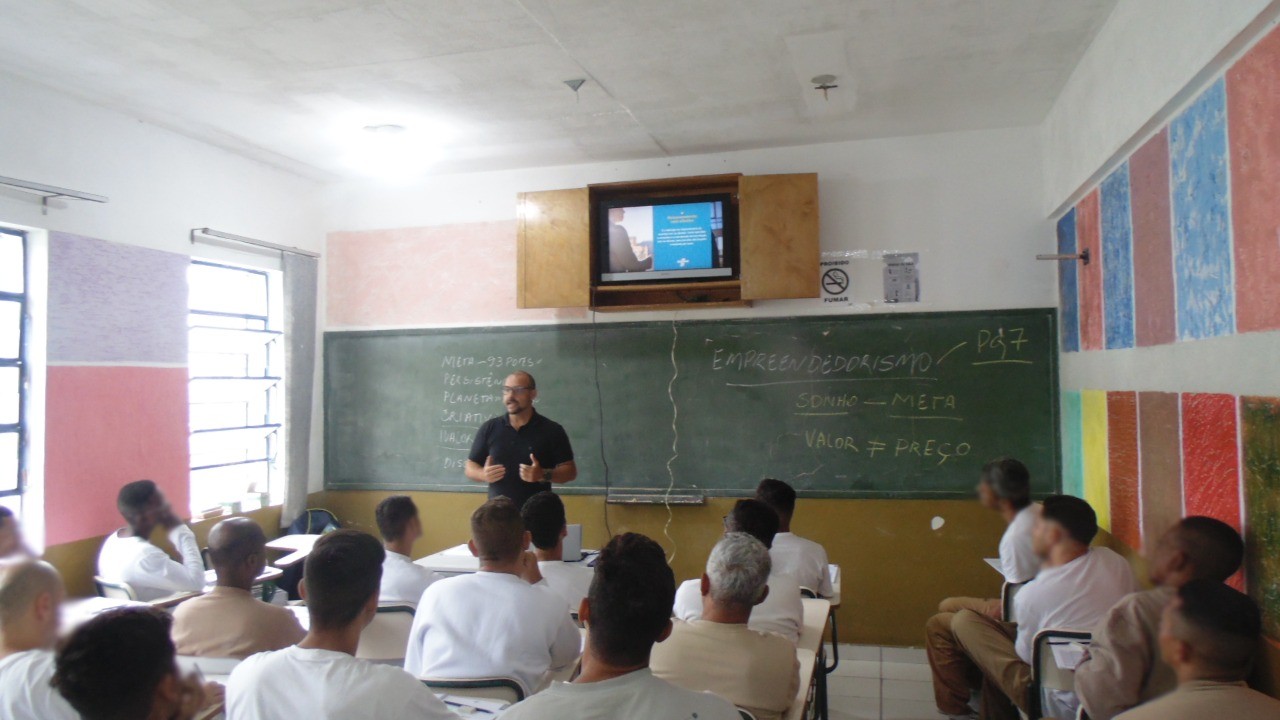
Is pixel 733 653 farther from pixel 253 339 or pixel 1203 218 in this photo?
pixel 253 339

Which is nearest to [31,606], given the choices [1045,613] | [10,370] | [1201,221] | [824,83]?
[10,370]

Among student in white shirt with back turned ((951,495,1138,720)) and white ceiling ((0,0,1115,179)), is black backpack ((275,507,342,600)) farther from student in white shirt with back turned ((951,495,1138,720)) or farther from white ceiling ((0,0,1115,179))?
student in white shirt with back turned ((951,495,1138,720))

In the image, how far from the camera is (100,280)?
210 cm

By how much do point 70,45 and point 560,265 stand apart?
8.20ft

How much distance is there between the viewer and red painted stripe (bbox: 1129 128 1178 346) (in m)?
2.65

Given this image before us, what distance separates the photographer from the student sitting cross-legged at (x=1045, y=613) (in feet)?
3.52

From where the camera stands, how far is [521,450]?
13.5 ft

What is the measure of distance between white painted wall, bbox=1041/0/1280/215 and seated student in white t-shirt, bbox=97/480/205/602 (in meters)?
2.36

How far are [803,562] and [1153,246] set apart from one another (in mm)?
1675

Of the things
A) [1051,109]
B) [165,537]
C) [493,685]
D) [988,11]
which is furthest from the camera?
[1051,109]

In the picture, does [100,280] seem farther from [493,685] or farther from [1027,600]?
[1027,600]

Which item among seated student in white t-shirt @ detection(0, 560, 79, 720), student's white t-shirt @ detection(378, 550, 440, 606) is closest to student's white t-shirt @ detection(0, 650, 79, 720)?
seated student in white t-shirt @ detection(0, 560, 79, 720)

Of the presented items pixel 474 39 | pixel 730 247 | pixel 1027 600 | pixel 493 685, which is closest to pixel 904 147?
pixel 730 247

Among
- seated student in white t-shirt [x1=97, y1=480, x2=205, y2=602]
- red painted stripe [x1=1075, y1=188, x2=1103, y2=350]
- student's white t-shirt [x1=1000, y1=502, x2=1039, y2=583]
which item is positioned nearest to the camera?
seated student in white t-shirt [x1=97, y1=480, x2=205, y2=602]
